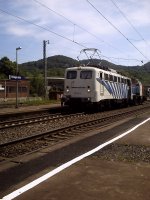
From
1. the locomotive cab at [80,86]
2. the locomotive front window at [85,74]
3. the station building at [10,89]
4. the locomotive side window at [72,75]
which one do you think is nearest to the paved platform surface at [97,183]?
the locomotive cab at [80,86]

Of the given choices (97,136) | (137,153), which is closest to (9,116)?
(97,136)

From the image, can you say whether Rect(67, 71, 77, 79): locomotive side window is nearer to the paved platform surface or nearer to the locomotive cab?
the locomotive cab

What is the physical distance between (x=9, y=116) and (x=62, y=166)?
1337 centimetres

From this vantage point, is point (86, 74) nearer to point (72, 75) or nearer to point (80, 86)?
point (80, 86)

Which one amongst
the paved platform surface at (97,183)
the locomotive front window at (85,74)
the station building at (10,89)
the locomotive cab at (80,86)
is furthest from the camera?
the station building at (10,89)

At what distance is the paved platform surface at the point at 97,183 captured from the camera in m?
5.82

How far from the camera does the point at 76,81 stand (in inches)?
1049

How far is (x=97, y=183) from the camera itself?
6.59m

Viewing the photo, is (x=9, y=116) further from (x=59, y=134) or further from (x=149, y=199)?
(x=149, y=199)

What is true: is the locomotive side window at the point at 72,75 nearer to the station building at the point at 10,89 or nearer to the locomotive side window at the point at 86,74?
the locomotive side window at the point at 86,74

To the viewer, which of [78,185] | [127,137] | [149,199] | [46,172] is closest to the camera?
[149,199]

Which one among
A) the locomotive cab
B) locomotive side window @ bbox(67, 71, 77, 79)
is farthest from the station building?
the locomotive cab

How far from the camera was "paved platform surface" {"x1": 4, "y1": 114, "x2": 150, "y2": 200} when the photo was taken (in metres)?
5.82

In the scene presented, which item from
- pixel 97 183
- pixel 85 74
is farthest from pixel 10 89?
pixel 97 183
